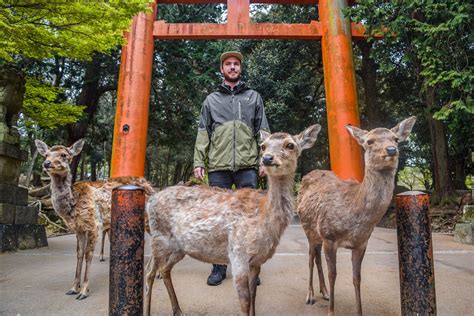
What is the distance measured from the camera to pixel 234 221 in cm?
302

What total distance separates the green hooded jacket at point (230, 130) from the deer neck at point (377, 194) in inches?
60.3

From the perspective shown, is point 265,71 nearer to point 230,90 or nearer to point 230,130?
point 230,90

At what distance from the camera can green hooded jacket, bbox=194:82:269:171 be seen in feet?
14.2

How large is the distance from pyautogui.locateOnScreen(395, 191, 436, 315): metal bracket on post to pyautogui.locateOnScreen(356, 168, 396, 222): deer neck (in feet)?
2.19

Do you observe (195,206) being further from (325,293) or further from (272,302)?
(325,293)

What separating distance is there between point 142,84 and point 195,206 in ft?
21.1

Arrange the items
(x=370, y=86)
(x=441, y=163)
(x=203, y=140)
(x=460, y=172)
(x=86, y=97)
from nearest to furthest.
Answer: (x=203, y=140), (x=441, y=163), (x=86, y=97), (x=370, y=86), (x=460, y=172)

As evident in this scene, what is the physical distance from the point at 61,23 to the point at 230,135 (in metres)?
2.47

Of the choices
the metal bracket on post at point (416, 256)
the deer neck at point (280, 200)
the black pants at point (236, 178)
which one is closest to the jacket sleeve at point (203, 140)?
the black pants at point (236, 178)

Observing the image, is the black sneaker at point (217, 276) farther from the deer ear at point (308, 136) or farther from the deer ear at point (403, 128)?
the deer ear at point (403, 128)

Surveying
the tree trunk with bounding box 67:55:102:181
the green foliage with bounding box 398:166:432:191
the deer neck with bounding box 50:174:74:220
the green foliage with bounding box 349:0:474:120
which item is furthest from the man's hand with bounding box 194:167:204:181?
the green foliage with bounding box 398:166:432:191

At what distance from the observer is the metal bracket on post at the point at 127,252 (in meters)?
2.19

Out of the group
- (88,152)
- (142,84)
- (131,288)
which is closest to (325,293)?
(131,288)

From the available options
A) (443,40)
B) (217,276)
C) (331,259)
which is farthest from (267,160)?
→ (443,40)
